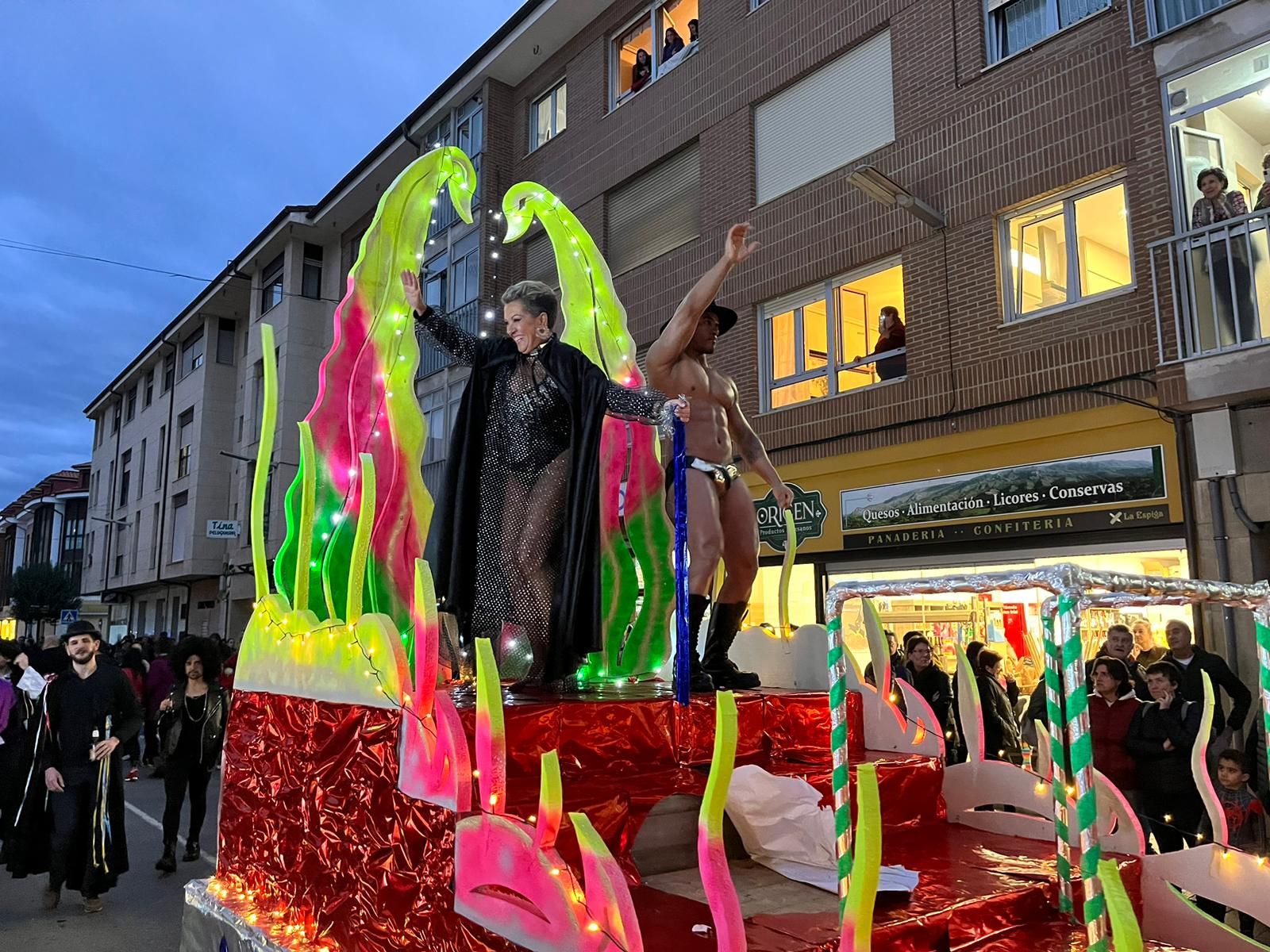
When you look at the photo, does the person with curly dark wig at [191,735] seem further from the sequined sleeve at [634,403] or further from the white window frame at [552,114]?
the white window frame at [552,114]

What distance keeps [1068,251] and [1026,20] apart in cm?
267

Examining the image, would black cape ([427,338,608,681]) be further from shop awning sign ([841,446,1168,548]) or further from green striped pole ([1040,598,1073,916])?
shop awning sign ([841,446,1168,548])

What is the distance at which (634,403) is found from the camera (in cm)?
399

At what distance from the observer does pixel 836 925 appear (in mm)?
2578

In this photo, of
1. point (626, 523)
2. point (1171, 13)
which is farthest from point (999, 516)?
point (626, 523)

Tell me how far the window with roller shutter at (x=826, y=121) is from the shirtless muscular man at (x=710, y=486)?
7843mm

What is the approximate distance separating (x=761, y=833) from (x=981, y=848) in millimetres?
857

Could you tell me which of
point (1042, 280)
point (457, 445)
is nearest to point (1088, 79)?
point (1042, 280)

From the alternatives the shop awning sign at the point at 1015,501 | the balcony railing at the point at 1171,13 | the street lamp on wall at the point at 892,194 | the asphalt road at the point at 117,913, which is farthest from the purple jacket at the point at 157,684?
the balcony railing at the point at 1171,13

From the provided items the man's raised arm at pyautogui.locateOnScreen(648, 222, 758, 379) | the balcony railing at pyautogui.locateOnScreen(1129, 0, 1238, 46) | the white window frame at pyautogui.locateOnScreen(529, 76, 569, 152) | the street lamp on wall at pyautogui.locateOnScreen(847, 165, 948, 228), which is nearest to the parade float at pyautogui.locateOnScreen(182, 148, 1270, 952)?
the man's raised arm at pyautogui.locateOnScreen(648, 222, 758, 379)

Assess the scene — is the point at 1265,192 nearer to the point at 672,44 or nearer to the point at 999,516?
the point at 999,516

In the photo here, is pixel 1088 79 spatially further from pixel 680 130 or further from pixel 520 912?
pixel 520 912

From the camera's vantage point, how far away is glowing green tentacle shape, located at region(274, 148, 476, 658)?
13.3ft

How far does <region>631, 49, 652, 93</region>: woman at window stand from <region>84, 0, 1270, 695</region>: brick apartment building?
7cm
